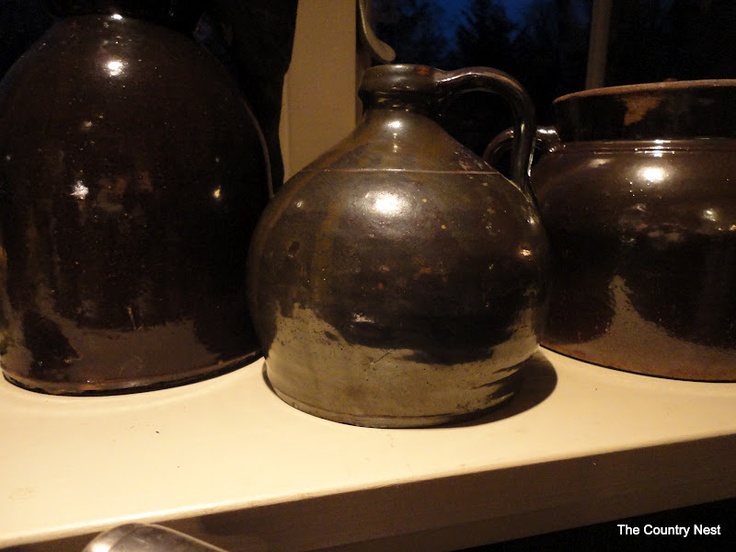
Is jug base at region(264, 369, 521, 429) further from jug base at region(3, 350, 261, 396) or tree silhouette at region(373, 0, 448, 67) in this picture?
tree silhouette at region(373, 0, 448, 67)

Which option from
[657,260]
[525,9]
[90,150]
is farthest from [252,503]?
[525,9]

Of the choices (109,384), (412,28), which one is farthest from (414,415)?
(412,28)

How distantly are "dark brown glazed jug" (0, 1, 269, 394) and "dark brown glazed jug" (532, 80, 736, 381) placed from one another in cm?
35

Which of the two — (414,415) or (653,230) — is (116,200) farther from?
(653,230)

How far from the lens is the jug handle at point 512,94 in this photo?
0.49 metres

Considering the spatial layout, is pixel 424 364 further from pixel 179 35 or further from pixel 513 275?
pixel 179 35

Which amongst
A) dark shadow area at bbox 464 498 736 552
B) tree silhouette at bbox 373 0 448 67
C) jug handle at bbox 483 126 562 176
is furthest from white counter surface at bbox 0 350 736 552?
tree silhouette at bbox 373 0 448 67

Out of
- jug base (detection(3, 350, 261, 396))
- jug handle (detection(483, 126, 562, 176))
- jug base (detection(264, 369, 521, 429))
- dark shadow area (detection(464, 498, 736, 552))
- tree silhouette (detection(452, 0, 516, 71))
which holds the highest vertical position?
tree silhouette (detection(452, 0, 516, 71))

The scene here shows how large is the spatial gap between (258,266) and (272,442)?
14cm

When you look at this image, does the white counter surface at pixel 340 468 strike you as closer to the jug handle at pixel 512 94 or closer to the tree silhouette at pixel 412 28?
the jug handle at pixel 512 94

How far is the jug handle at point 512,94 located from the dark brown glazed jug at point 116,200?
21 centimetres

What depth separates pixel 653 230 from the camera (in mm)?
518

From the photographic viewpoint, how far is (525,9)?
964 millimetres

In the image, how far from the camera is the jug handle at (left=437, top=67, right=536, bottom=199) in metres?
0.49
